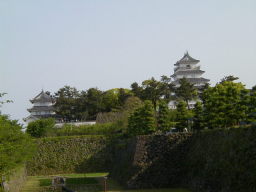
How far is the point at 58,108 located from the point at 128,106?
12.9 m

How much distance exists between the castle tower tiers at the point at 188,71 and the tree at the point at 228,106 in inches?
Result: 1088

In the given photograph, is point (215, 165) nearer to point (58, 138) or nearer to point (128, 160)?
point (128, 160)

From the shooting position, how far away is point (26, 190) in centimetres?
2086

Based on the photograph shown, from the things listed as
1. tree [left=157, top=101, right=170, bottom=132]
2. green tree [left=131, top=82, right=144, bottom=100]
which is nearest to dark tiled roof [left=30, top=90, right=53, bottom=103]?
green tree [left=131, top=82, right=144, bottom=100]

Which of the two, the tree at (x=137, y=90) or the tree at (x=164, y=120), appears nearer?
the tree at (x=164, y=120)

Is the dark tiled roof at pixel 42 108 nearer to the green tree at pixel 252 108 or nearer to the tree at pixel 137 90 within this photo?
the tree at pixel 137 90

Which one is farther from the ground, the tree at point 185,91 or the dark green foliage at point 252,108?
the tree at point 185,91

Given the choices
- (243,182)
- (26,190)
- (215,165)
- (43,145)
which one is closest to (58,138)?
(43,145)

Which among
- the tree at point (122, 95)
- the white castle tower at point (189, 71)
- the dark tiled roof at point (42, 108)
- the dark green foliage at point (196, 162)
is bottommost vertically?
the dark green foliage at point (196, 162)

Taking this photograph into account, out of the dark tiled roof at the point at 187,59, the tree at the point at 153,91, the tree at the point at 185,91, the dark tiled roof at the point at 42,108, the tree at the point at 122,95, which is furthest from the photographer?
the dark tiled roof at the point at 42,108

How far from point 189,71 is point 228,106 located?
2967 centimetres

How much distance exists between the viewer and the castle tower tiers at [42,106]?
5091 cm

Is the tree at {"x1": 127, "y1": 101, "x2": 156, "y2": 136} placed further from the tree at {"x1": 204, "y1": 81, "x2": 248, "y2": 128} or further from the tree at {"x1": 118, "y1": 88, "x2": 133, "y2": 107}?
the tree at {"x1": 118, "y1": 88, "x2": 133, "y2": 107}

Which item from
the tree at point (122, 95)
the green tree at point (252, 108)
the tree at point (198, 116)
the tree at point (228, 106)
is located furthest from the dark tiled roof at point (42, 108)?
the green tree at point (252, 108)
